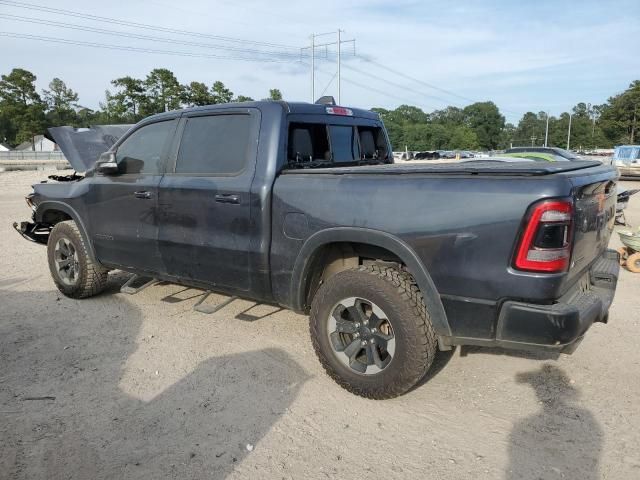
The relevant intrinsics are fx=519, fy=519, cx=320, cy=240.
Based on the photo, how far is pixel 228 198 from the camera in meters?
3.83

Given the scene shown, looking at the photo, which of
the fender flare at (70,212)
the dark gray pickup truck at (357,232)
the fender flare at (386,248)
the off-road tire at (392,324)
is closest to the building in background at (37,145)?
the fender flare at (70,212)

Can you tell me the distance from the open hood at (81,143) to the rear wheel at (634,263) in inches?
277

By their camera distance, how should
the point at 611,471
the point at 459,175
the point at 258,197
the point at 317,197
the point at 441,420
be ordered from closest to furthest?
the point at 611,471
the point at 459,175
the point at 441,420
the point at 317,197
the point at 258,197

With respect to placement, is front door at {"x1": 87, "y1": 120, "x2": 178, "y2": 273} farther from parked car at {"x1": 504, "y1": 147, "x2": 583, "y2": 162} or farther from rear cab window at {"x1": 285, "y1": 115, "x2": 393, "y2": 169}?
parked car at {"x1": 504, "y1": 147, "x2": 583, "y2": 162}

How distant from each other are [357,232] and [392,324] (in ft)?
1.96

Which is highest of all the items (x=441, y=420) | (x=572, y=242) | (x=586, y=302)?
(x=572, y=242)

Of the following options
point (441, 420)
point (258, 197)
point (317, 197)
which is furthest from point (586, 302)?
point (258, 197)

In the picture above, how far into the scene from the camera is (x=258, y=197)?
144 inches

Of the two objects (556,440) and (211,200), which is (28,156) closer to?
(211,200)

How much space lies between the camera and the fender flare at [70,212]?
16.8ft

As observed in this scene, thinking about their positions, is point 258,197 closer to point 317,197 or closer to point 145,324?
point 317,197

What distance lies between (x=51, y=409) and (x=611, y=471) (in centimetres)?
324

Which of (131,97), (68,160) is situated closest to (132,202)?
(68,160)

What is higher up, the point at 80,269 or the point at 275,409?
the point at 80,269
